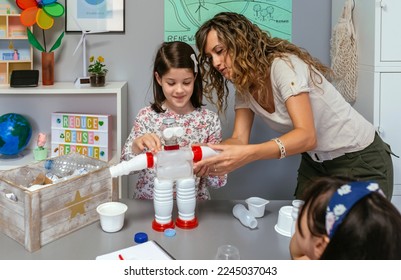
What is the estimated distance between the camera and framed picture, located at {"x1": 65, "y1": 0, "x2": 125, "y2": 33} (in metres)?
2.10

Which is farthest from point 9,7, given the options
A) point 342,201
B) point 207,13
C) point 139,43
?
point 342,201

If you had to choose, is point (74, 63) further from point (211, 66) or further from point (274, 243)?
point (274, 243)

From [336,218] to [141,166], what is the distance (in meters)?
0.62

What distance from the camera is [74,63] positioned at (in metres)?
2.14

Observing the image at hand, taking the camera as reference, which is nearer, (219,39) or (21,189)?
(21,189)

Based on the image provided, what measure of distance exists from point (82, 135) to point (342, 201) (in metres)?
1.60

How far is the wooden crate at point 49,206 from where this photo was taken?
105 centimetres

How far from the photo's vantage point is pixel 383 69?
1.67 metres

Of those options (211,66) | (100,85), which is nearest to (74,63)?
(100,85)

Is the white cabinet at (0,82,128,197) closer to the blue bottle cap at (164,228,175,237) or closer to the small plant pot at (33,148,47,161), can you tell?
the small plant pot at (33,148,47,161)

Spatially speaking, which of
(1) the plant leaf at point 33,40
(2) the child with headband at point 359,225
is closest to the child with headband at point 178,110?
(1) the plant leaf at point 33,40

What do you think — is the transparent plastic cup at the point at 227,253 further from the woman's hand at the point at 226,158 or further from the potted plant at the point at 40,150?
the potted plant at the point at 40,150

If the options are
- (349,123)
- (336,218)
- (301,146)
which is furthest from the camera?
(349,123)

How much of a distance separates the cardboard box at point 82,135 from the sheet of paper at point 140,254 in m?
1.04
